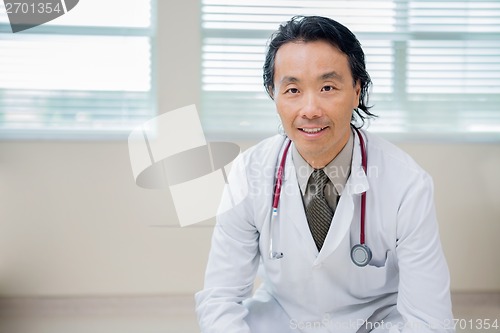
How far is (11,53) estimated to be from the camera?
8.85ft

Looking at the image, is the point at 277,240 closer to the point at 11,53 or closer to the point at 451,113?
the point at 451,113

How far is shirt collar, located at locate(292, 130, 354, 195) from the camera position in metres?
1.55

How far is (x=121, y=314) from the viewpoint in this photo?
269cm

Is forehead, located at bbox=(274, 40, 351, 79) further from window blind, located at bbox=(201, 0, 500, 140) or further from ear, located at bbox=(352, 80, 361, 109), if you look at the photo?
window blind, located at bbox=(201, 0, 500, 140)

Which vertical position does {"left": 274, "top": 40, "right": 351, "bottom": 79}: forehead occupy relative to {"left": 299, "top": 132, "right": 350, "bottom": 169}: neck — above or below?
above

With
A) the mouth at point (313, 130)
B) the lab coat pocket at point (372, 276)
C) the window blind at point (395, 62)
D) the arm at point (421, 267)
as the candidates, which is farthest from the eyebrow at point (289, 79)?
the window blind at point (395, 62)

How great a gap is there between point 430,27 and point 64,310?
231 centimetres

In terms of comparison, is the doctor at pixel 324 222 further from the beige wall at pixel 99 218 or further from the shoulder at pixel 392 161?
the beige wall at pixel 99 218

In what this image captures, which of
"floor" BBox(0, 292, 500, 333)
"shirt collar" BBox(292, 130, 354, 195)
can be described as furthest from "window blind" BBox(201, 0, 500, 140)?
"shirt collar" BBox(292, 130, 354, 195)

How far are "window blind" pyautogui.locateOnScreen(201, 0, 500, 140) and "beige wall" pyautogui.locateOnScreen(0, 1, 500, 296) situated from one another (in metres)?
0.15

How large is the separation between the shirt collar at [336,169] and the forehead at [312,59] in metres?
0.24

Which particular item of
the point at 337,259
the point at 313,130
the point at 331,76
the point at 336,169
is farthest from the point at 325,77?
the point at 337,259

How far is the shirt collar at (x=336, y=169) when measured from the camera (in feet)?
5.07

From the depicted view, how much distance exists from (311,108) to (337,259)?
419 millimetres
